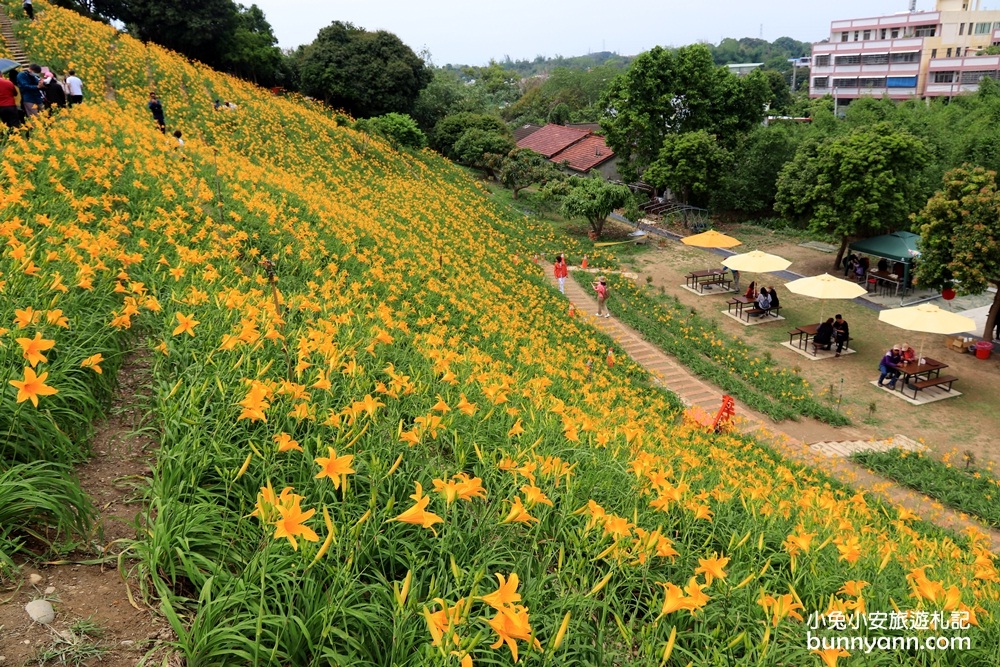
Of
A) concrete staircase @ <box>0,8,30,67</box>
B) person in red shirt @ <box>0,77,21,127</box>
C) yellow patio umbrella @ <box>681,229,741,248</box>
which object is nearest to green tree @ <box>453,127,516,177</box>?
yellow patio umbrella @ <box>681,229,741,248</box>

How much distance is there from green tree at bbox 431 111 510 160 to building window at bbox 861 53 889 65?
37.5m

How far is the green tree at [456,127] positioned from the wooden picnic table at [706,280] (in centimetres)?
1428

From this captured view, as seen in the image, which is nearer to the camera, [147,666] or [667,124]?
[147,666]

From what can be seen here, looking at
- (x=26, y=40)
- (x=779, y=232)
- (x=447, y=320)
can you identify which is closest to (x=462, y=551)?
(x=447, y=320)

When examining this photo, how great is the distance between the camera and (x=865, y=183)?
1625 centimetres

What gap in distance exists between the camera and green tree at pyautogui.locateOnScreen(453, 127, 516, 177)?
86.3 ft

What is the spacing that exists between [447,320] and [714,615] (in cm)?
490

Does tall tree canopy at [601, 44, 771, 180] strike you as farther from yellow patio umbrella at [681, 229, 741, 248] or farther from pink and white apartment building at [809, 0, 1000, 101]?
pink and white apartment building at [809, 0, 1000, 101]

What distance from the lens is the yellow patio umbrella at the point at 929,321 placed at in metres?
9.90

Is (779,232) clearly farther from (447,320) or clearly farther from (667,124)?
(447,320)

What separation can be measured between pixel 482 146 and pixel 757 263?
A: 1580 cm

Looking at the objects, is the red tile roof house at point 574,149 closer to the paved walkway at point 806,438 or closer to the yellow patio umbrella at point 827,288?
the yellow patio umbrella at point 827,288

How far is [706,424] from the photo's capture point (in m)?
8.07

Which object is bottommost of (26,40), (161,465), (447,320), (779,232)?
(779,232)
